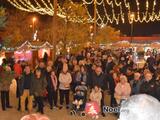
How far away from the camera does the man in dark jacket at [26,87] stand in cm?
1484

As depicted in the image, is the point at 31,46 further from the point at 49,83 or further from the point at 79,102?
the point at 79,102

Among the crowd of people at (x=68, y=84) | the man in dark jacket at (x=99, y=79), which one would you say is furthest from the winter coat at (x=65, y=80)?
the man in dark jacket at (x=99, y=79)

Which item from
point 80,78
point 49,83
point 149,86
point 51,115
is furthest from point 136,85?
point 49,83

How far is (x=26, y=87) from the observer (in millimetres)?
15016

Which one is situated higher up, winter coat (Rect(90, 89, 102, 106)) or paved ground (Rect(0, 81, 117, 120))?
winter coat (Rect(90, 89, 102, 106))

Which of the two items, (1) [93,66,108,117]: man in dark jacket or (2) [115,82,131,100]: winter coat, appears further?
(1) [93,66,108,117]: man in dark jacket

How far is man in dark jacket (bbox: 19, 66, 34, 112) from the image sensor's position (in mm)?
14836

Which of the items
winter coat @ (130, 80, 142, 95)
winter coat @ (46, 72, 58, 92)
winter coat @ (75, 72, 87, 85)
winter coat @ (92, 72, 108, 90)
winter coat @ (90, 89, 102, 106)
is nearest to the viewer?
winter coat @ (130, 80, 142, 95)

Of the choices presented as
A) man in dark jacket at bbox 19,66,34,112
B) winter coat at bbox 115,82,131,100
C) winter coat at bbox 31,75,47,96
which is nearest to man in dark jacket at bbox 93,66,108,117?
winter coat at bbox 115,82,131,100

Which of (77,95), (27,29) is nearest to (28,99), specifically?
(77,95)

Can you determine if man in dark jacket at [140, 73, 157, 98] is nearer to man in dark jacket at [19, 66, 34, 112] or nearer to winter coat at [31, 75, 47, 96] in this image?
winter coat at [31, 75, 47, 96]

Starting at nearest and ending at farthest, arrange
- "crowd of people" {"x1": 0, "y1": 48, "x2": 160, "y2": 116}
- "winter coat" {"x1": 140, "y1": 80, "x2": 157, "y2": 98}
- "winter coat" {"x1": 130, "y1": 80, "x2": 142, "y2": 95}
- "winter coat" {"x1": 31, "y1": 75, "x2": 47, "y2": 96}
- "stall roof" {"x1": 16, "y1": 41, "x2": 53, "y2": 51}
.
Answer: "winter coat" {"x1": 140, "y1": 80, "x2": 157, "y2": 98} < "winter coat" {"x1": 130, "y1": 80, "x2": 142, "y2": 95} < "crowd of people" {"x1": 0, "y1": 48, "x2": 160, "y2": 116} < "winter coat" {"x1": 31, "y1": 75, "x2": 47, "y2": 96} < "stall roof" {"x1": 16, "y1": 41, "x2": 53, "y2": 51}

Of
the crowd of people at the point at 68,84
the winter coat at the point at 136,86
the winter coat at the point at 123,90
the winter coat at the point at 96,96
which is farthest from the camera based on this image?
the winter coat at the point at 96,96

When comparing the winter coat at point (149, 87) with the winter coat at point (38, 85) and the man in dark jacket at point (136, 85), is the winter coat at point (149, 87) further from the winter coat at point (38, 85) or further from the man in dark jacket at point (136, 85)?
the winter coat at point (38, 85)
